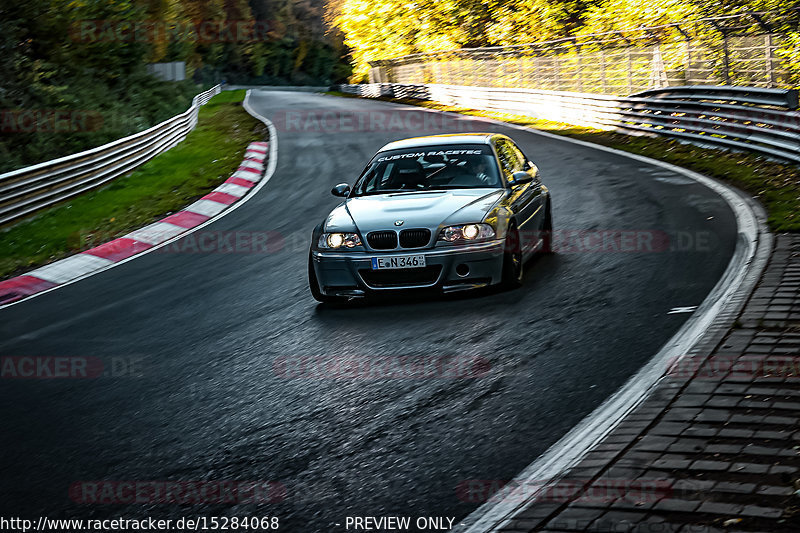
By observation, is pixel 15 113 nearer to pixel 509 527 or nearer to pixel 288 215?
pixel 288 215

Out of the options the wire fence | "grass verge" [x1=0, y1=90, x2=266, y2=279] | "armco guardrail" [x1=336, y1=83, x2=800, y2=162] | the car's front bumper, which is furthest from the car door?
the wire fence

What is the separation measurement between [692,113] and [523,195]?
449 inches

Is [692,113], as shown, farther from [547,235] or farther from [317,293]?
[317,293]

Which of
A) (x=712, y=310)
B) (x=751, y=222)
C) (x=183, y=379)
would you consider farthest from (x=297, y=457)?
(x=751, y=222)

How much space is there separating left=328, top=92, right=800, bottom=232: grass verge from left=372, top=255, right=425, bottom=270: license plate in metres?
4.21

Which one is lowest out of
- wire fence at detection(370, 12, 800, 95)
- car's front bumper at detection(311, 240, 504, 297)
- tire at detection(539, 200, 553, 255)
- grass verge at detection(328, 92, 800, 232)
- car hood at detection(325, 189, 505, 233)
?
grass verge at detection(328, 92, 800, 232)

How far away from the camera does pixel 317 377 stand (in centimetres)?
666

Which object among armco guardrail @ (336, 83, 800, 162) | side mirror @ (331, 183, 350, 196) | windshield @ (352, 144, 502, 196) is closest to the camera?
windshield @ (352, 144, 502, 196)

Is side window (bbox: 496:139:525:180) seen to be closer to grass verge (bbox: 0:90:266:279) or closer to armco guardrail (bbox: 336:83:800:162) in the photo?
armco guardrail (bbox: 336:83:800:162)

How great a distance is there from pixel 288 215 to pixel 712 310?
29.9ft

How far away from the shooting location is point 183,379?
6.95 meters

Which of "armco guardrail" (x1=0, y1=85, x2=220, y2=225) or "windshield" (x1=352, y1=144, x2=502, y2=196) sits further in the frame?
"armco guardrail" (x1=0, y1=85, x2=220, y2=225)

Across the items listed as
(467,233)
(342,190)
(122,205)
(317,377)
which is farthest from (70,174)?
(317,377)

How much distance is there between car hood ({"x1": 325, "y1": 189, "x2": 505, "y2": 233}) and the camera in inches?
336
